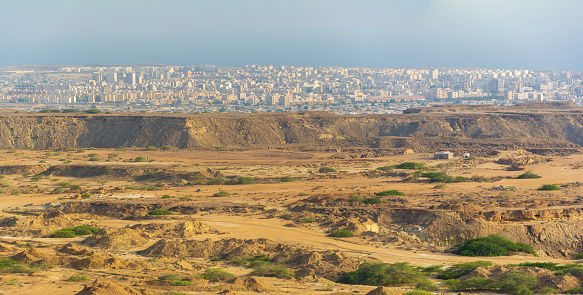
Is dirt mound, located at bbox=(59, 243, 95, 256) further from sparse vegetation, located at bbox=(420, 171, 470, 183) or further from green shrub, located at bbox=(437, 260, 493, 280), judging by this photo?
sparse vegetation, located at bbox=(420, 171, 470, 183)

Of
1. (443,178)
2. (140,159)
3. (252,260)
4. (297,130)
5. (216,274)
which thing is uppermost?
(297,130)

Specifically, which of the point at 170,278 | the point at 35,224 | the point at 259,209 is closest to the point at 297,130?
the point at 259,209

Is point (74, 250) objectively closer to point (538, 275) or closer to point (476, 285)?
point (476, 285)

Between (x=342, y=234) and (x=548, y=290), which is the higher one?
(x=548, y=290)

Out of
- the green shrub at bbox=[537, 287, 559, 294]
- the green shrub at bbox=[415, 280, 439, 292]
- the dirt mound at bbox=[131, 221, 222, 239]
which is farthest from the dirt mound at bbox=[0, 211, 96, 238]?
the green shrub at bbox=[537, 287, 559, 294]

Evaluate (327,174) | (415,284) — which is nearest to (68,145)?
(327,174)

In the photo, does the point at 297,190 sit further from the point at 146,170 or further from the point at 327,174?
the point at 146,170
